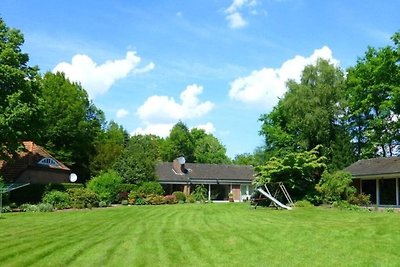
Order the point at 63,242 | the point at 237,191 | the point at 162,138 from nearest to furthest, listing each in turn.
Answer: the point at 63,242, the point at 237,191, the point at 162,138

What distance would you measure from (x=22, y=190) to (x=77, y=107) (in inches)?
718

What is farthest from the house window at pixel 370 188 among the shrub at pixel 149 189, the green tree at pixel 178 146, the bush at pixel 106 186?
the green tree at pixel 178 146

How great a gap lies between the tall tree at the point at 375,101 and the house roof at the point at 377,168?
235 inches

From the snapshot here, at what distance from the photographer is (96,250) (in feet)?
39.4

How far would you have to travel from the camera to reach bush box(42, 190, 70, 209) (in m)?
33.1

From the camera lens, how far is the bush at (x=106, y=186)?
37.9 m

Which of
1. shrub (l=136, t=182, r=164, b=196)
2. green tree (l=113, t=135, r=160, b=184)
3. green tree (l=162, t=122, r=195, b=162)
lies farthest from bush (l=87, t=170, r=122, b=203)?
green tree (l=162, t=122, r=195, b=162)

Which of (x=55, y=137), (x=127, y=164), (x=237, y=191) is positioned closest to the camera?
(x=127, y=164)

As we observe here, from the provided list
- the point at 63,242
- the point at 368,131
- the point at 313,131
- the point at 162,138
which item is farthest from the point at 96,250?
the point at 162,138

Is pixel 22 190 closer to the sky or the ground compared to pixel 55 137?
closer to the ground

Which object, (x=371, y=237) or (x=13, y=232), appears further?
(x=13, y=232)

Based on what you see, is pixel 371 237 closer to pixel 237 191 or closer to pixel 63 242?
pixel 63 242

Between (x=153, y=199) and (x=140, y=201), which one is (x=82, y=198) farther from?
(x=153, y=199)

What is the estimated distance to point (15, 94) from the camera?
3250cm
